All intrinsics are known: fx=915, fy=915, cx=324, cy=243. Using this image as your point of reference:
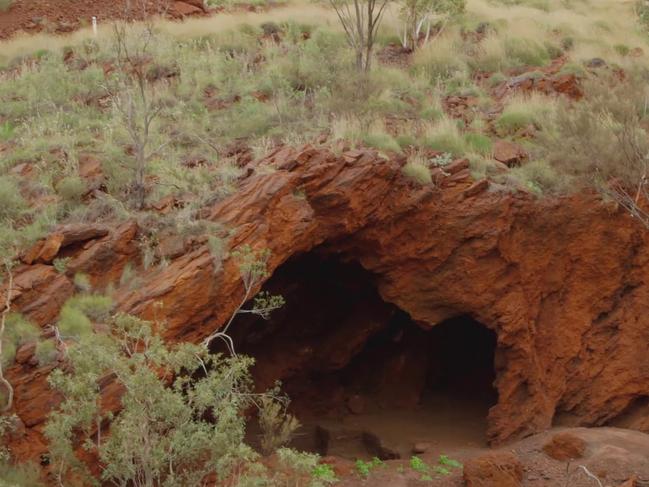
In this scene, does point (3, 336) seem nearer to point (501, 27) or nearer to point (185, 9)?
point (501, 27)

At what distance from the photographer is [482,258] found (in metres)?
11.9

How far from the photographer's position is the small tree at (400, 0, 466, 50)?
18234 mm

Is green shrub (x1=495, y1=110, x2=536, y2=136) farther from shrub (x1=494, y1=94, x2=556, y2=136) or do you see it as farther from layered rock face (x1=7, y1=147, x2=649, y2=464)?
layered rock face (x1=7, y1=147, x2=649, y2=464)

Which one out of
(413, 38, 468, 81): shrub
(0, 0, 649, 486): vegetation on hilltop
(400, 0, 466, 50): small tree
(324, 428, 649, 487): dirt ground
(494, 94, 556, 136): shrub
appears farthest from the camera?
(400, 0, 466, 50): small tree

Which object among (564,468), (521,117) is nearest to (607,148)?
(521,117)

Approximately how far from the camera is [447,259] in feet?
39.4

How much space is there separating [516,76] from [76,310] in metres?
9.10

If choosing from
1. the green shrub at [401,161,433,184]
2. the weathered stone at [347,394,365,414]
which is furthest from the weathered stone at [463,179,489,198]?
the weathered stone at [347,394,365,414]

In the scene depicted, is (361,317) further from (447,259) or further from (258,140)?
(258,140)

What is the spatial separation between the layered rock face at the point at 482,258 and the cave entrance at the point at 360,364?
44.1 inches

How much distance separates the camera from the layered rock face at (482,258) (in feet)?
33.7

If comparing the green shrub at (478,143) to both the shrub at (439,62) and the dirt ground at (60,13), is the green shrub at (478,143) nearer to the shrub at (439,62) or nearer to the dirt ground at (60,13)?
the shrub at (439,62)

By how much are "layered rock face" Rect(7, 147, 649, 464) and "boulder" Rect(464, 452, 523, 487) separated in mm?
1655

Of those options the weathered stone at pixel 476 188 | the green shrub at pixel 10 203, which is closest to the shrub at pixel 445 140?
the weathered stone at pixel 476 188
